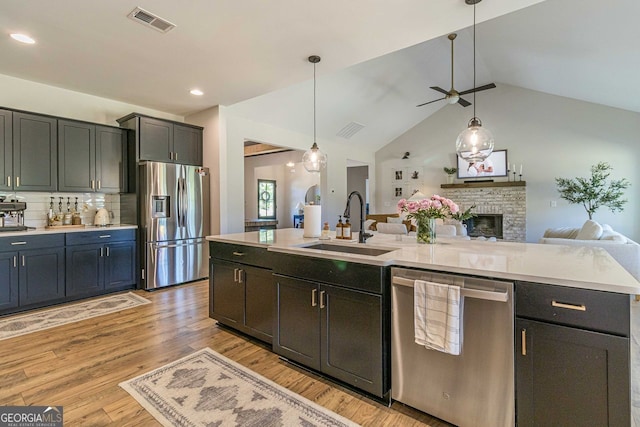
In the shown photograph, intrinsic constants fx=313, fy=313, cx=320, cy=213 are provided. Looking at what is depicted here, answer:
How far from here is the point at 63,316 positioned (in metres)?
3.37

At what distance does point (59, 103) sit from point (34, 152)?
82cm

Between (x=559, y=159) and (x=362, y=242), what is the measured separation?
274 inches

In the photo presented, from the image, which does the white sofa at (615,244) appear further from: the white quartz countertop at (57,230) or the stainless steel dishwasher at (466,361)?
the white quartz countertop at (57,230)

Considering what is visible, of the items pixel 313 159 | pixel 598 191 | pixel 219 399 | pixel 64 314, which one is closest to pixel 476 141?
pixel 313 159

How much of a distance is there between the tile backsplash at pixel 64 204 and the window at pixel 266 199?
6011 millimetres

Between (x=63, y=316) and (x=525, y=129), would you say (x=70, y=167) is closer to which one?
(x=63, y=316)

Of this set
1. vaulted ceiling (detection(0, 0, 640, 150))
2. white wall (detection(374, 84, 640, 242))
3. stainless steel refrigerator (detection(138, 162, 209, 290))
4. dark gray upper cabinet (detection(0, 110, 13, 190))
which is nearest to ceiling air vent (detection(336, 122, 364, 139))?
vaulted ceiling (detection(0, 0, 640, 150))

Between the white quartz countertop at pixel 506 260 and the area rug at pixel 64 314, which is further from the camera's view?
the area rug at pixel 64 314

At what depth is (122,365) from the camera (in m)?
2.36

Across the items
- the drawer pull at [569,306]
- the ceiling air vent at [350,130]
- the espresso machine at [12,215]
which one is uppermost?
the ceiling air vent at [350,130]

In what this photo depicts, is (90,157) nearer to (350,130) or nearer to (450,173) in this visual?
(350,130)

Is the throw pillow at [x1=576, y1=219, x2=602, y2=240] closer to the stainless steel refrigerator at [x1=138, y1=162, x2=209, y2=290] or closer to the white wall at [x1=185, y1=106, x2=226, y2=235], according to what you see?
the white wall at [x1=185, y1=106, x2=226, y2=235]

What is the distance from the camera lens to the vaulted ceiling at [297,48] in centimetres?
247

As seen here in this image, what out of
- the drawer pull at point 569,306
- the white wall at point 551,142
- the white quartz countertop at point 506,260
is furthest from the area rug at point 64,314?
the white wall at point 551,142
